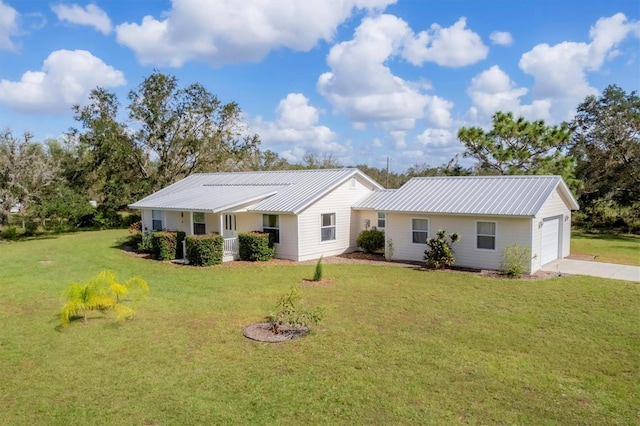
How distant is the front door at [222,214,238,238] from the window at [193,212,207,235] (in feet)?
5.44

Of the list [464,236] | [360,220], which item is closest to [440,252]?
[464,236]

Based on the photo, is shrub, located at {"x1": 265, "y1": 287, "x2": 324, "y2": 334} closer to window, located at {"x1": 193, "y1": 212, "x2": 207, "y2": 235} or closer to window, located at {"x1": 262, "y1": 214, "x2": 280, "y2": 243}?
window, located at {"x1": 262, "y1": 214, "x2": 280, "y2": 243}

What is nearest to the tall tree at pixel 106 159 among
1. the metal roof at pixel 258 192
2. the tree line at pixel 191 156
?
the tree line at pixel 191 156

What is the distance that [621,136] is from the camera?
28.8 metres

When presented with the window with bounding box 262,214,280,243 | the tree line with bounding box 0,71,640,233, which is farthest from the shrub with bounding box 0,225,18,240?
the window with bounding box 262,214,280,243

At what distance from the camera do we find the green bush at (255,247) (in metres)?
18.1

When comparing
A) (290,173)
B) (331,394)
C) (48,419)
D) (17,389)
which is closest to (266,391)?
(331,394)

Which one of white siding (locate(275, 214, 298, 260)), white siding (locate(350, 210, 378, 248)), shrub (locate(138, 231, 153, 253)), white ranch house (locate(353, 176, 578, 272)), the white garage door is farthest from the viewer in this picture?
shrub (locate(138, 231, 153, 253))

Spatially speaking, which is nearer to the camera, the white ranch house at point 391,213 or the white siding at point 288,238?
the white ranch house at point 391,213

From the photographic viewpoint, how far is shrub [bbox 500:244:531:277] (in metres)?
14.8

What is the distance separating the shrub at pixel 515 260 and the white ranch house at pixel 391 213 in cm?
29

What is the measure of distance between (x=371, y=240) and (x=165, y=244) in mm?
9107

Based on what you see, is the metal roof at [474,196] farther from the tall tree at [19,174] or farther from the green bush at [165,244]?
the tall tree at [19,174]

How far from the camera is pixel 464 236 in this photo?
16.6 meters
